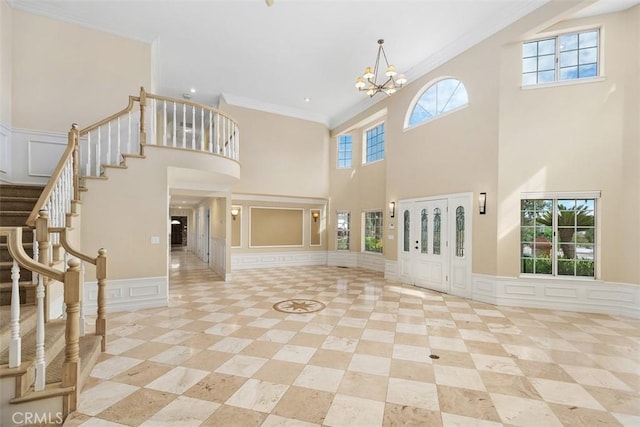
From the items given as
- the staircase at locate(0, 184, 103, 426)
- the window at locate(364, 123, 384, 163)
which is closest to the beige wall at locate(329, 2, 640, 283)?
the window at locate(364, 123, 384, 163)

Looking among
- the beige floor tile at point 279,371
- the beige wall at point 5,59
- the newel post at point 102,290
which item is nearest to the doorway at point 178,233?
the beige wall at point 5,59

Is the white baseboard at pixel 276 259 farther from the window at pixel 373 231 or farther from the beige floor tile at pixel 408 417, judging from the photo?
the beige floor tile at pixel 408 417

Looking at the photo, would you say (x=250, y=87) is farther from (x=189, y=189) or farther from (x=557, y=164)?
(x=557, y=164)

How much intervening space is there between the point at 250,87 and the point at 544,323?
8660 millimetres

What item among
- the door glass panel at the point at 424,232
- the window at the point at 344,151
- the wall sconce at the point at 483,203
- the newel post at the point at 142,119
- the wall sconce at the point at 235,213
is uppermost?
the window at the point at 344,151

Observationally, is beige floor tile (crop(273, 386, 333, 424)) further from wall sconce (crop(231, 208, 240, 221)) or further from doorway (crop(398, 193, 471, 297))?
wall sconce (crop(231, 208, 240, 221))

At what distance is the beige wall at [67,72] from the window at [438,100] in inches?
254

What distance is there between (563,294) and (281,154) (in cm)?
799

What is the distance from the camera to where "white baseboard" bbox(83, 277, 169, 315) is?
4815mm

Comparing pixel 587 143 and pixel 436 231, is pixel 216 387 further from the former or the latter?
pixel 587 143

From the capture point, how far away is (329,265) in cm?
1055

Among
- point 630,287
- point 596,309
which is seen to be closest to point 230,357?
point 596,309

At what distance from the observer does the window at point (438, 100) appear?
6285 millimetres

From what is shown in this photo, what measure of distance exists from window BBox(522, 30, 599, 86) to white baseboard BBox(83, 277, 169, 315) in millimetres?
7861
